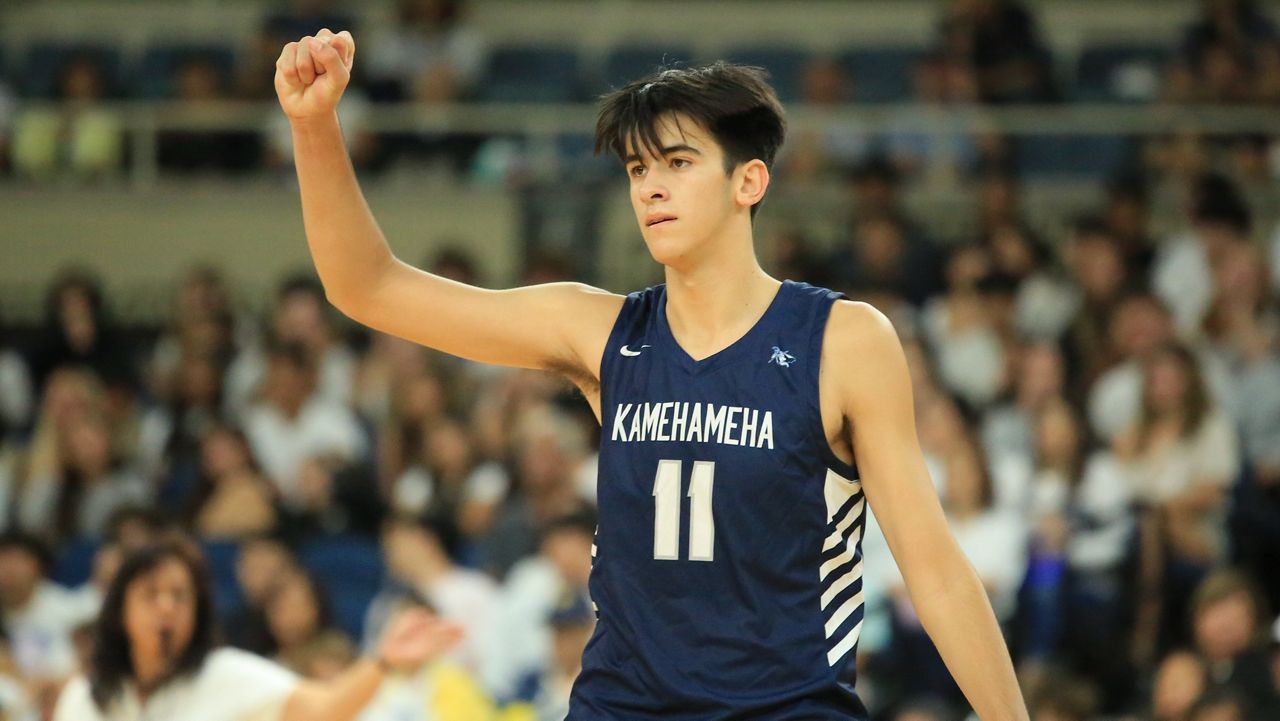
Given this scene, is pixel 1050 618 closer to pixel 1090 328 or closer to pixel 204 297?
pixel 1090 328

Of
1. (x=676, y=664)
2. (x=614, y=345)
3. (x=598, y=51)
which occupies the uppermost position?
(x=598, y=51)

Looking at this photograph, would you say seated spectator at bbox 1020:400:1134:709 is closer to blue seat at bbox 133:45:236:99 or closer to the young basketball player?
the young basketball player

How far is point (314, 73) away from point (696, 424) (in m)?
0.99

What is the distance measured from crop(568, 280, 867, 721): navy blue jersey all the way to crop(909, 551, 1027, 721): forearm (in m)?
0.16

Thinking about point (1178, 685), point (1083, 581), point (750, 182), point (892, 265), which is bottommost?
point (1178, 685)

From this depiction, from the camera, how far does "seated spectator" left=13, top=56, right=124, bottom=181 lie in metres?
12.4

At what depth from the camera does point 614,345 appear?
3527mm

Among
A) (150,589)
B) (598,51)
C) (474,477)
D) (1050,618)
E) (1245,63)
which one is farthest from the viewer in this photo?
(598,51)

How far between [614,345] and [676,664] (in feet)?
2.15

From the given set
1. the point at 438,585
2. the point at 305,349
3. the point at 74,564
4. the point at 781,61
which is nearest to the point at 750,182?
the point at 438,585

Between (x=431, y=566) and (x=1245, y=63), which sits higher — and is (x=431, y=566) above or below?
below

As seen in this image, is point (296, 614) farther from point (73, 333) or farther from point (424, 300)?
point (424, 300)

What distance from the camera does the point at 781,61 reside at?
525 inches

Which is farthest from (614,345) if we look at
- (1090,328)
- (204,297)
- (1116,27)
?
(1116,27)
